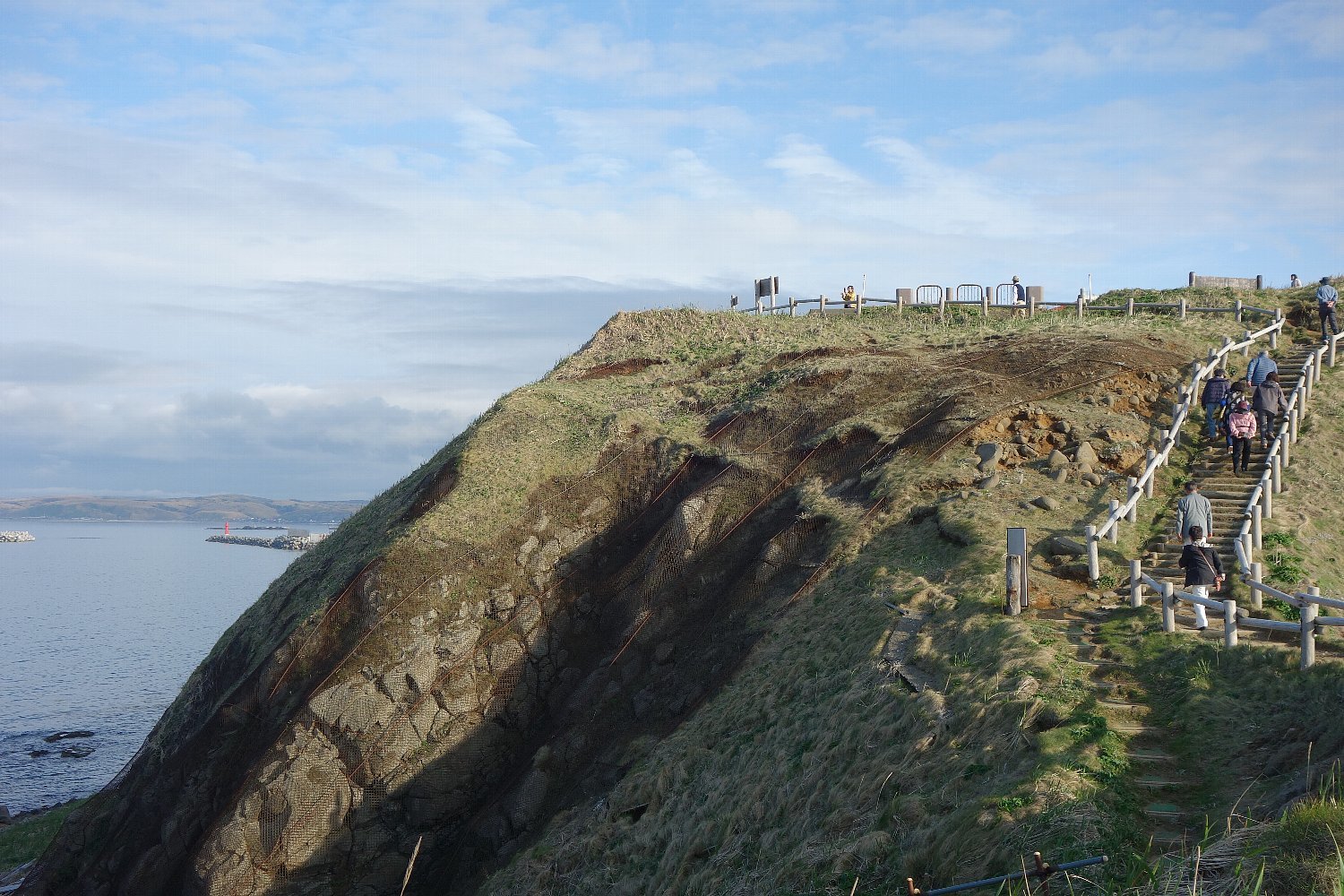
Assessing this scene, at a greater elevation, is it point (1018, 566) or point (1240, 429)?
point (1240, 429)

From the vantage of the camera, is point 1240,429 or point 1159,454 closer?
point 1240,429

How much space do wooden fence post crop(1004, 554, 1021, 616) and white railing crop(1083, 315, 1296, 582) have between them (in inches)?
97.1

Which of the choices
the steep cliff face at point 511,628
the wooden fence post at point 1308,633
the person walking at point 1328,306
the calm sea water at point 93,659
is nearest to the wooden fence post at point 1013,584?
the wooden fence post at point 1308,633

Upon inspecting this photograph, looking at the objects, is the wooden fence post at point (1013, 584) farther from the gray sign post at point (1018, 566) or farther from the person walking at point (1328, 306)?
→ the person walking at point (1328, 306)

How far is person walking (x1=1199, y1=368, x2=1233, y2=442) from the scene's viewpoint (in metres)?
23.9

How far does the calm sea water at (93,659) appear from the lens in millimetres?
42719

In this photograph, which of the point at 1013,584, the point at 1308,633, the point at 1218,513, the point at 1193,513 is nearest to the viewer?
the point at 1308,633

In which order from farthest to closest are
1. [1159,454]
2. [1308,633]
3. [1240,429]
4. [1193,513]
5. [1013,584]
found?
1. [1159,454]
2. [1240,429]
3. [1193,513]
4. [1013,584]
5. [1308,633]

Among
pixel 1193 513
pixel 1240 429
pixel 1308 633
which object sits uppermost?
pixel 1240 429

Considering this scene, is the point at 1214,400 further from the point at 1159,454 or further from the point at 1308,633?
the point at 1308,633

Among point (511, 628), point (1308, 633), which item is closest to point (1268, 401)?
point (1308, 633)

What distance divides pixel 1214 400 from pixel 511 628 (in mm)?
17345

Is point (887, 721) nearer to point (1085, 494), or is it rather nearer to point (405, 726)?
point (1085, 494)

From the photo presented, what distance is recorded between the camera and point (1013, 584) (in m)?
15.6
